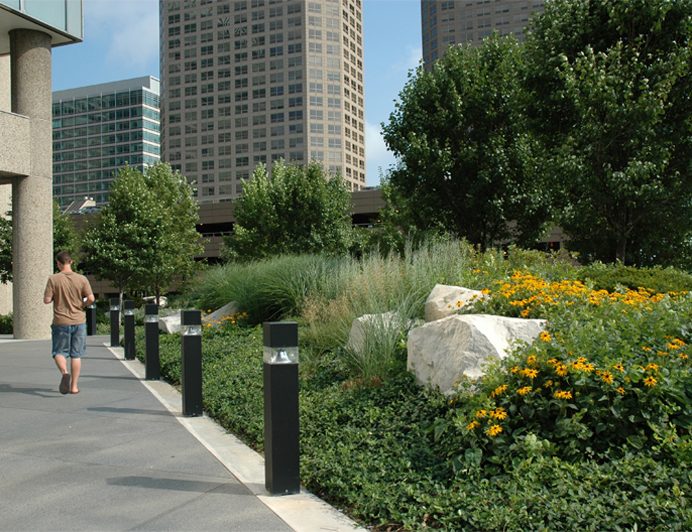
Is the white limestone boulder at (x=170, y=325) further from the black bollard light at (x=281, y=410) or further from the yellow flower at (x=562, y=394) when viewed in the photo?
the yellow flower at (x=562, y=394)

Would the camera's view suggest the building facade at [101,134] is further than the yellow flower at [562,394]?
Yes

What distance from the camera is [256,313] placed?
1230 cm

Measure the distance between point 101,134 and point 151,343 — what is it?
151233 millimetres

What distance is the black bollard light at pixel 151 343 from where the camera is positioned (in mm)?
8492

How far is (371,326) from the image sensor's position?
22.1 feet

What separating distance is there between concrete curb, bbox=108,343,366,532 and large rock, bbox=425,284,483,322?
2.85m

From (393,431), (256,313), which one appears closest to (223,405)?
(393,431)

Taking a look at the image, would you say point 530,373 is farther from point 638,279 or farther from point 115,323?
point 115,323

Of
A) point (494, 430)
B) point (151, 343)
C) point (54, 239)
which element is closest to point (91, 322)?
point (151, 343)

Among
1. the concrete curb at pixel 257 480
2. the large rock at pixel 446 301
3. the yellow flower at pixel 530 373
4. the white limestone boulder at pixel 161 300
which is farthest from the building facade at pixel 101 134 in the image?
the yellow flower at pixel 530 373

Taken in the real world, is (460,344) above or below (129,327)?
above

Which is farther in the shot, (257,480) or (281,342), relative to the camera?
(257,480)

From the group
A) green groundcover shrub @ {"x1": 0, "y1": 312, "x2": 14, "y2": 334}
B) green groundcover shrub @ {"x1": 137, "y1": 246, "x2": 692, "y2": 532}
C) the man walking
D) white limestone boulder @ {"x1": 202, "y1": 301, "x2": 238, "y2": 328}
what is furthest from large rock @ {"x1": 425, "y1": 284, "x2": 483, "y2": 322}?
green groundcover shrub @ {"x1": 0, "y1": 312, "x2": 14, "y2": 334}

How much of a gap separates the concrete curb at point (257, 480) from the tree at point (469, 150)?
459 inches
